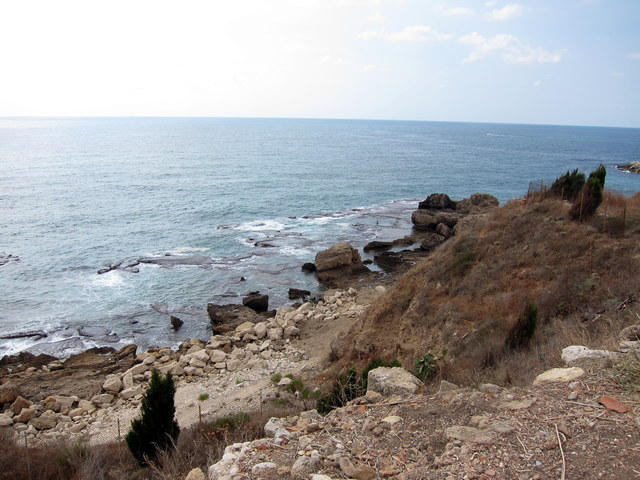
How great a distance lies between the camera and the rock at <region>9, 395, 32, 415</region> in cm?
1986

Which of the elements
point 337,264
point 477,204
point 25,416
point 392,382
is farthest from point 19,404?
point 477,204

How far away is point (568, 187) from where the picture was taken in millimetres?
25469

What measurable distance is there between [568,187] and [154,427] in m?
24.1

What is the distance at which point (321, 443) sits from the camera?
787cm

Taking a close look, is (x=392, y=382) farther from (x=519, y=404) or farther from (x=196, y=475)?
(x=196, y=475)

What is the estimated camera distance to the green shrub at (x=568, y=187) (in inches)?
985

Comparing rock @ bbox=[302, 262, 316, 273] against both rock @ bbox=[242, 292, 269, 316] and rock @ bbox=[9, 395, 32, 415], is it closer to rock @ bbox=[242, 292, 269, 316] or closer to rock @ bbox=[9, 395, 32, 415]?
rock @ bbox=[242, 292, 269, 316]

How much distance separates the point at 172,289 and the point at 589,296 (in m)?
29.1

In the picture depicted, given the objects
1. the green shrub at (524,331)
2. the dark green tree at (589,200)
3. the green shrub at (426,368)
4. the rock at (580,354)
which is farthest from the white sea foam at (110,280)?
the rock at (580,354)

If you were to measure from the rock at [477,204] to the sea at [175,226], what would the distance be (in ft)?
25.0

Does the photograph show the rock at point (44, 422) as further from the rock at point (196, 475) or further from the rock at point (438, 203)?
the rock at point (438, 203)

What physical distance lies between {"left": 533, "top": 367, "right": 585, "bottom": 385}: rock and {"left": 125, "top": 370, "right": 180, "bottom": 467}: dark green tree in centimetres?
933

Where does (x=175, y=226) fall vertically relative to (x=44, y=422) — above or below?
above

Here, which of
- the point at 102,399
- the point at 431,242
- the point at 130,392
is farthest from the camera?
the point at 431,242
